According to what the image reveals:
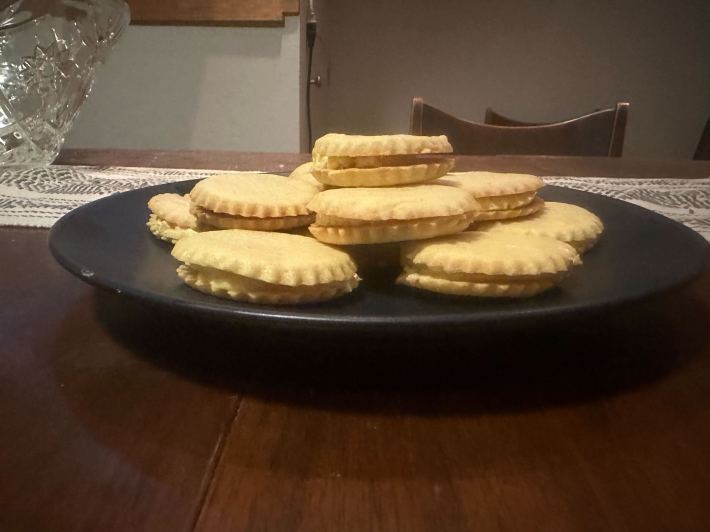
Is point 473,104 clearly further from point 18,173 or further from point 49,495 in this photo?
point 49,495

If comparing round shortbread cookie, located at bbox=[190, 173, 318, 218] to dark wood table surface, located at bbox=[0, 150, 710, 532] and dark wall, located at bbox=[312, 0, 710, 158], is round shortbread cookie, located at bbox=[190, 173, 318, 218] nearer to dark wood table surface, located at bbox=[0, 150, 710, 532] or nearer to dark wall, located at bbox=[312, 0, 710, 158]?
dark wood table surface, located at bbox=[0, 150, 710, 532]

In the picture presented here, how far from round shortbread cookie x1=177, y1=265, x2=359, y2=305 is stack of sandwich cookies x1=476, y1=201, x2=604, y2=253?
21 cm

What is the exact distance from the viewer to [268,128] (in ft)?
8.18

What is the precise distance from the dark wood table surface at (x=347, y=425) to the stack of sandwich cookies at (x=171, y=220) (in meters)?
0.12

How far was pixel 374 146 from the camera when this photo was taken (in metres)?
0.63

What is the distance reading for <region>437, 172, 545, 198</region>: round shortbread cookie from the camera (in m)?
0.67

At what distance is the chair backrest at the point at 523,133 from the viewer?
1905 millimetres

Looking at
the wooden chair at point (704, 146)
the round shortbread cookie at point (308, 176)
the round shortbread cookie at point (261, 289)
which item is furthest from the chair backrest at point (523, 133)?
the wooden chair at point (704, 146)

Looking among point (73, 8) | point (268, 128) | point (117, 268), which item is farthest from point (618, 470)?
point (268, 128)

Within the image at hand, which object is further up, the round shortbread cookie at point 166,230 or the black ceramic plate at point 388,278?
the black ceramic plate at point 388,278

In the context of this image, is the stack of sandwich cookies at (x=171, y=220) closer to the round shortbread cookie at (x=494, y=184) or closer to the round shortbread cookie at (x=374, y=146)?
the round shortbread cookie at (x=374, y=146)

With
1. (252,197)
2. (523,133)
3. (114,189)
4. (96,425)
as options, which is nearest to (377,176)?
(252,197)

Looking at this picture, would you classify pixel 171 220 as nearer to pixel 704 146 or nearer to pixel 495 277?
pixel 495 277

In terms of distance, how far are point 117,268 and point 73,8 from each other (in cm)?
112
